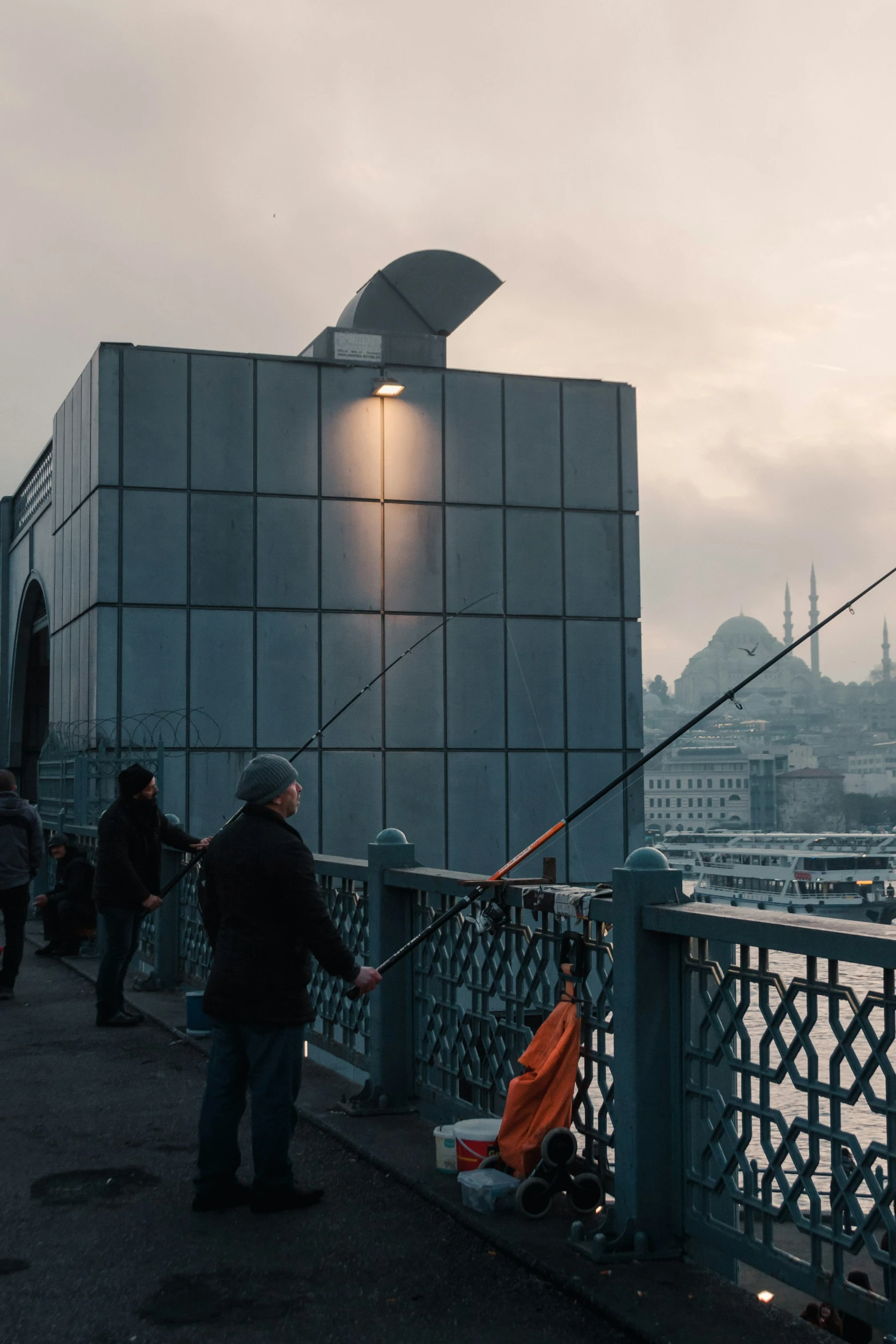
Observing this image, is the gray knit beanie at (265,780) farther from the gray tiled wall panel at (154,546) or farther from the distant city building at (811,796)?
the distant city building at (811,796)

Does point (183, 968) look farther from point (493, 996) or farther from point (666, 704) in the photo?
point (666, 704)

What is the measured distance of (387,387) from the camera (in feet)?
72.7

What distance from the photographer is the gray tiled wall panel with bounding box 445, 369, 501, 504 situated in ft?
75.4

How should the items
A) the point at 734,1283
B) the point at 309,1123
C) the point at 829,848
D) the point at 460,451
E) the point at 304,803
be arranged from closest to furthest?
the point at 734,1283 → the point at 309,1123 → the point at 304,803 → the point at 460,451 → the point at 829,848

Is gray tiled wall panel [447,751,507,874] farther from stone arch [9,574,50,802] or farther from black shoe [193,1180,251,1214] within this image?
black shoe [193,1180,251,1214]

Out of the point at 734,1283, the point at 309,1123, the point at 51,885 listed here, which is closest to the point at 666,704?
the point at 51,885

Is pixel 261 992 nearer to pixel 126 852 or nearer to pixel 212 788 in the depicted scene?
pixel 126 852

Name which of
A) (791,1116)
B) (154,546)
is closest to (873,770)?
(154,546)

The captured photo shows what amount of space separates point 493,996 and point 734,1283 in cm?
181

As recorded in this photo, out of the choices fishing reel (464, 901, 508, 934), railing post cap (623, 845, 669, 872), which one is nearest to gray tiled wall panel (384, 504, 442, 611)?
fishing reel (464, 901, 508, 934)

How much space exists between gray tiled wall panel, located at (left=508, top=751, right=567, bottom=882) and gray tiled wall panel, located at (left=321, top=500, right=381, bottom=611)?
3.60m

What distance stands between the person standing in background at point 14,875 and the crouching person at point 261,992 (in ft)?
21.3

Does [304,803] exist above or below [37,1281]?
above

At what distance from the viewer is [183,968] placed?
1188 cm
